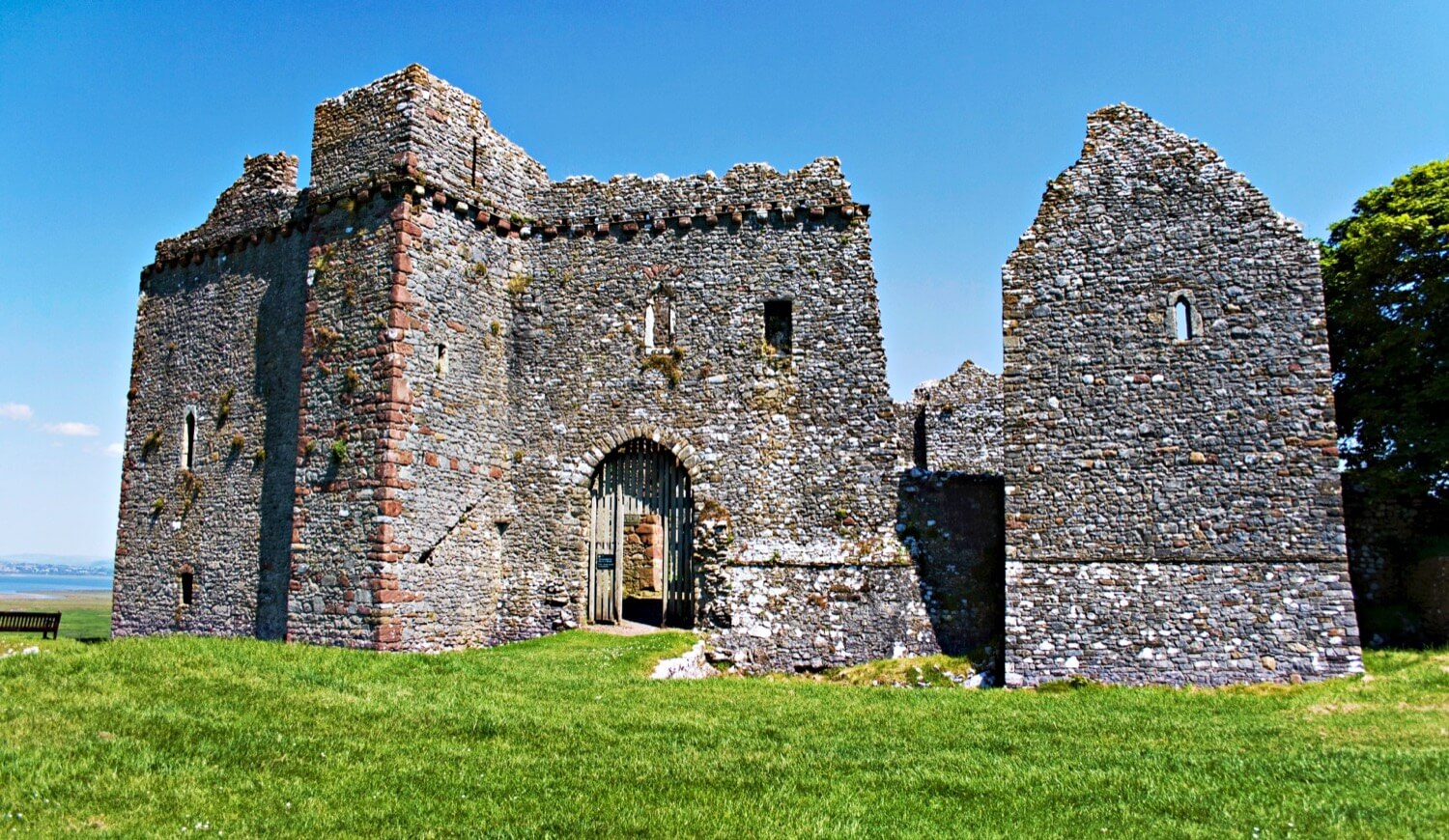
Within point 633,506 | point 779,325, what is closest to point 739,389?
point 779,325

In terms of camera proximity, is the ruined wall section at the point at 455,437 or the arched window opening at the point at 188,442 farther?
the arched window opening at the point at 188,442

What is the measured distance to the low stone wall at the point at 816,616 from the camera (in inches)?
635

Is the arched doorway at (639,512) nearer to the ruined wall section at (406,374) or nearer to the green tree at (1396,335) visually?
the ruined wall section at (406,374)

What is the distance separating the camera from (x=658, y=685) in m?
13.1

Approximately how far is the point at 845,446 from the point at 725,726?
711 centimetres

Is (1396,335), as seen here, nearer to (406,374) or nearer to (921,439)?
(921,439)

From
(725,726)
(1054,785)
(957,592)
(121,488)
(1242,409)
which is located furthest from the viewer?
(121,488)

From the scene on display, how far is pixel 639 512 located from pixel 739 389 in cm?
277

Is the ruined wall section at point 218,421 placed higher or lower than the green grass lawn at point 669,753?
higher

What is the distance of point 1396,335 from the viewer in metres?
16.8

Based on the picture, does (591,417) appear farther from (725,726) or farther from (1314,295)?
(1314,295)

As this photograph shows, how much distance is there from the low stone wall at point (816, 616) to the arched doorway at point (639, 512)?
1081mm

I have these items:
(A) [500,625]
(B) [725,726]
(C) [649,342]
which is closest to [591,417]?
(C) [649,342]

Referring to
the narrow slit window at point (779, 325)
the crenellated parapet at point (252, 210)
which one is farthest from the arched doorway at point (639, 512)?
the crenellated parapet at point (252, 210)
